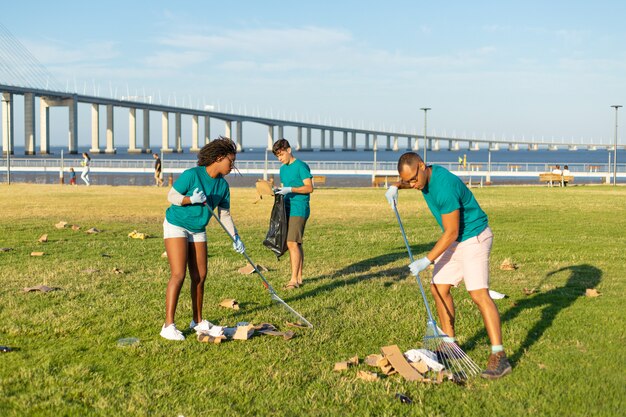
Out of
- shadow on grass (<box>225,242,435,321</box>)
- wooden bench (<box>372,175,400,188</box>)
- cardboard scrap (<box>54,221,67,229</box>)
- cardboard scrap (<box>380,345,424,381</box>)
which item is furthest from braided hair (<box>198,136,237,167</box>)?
wooden bench (<box>372,175,400,188</box>)

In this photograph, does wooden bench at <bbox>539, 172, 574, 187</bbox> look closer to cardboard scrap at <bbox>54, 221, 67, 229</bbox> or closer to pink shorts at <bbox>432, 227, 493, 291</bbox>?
cardboard scrap at <bbox>54, 221, 67, 229</bbox>

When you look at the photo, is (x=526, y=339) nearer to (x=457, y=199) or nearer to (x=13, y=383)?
(x=457, y=199)

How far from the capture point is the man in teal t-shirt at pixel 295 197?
8812mm

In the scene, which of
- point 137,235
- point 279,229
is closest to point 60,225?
point 137,235

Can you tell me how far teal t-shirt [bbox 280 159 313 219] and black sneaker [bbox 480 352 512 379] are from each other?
4.19m

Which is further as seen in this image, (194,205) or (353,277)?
(353,277)

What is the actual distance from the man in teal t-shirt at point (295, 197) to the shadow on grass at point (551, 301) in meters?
2.56

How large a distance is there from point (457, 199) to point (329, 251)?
279 inches

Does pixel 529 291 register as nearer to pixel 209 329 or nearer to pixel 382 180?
Answer: pixel 209 329

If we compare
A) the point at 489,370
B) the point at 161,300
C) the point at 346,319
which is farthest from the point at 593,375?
the point at 161,300

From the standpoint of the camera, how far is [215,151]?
625cm

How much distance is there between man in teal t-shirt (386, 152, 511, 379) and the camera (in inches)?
203

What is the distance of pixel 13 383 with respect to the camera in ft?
16.3

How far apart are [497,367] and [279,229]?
428 centimetres
